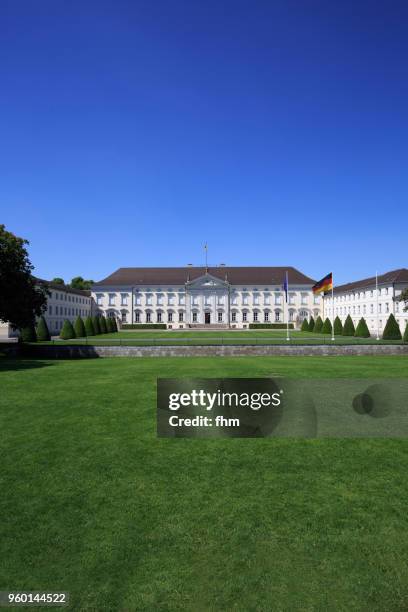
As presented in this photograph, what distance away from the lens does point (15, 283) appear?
88.3 ft

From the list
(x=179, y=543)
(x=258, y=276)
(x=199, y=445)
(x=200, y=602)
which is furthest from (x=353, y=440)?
(x=258, y=276)

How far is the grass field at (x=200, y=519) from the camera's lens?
178 inches

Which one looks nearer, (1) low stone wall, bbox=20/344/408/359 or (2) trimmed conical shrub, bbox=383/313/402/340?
(1) low stone wall, bbox=20/344/408/359

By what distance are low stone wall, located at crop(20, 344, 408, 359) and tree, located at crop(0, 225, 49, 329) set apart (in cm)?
403

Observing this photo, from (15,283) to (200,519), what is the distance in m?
25.0

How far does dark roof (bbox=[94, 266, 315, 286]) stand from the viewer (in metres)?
92.6

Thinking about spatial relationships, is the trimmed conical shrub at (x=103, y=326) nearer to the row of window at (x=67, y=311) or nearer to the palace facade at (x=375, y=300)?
the row of window at (x=67, y=311)

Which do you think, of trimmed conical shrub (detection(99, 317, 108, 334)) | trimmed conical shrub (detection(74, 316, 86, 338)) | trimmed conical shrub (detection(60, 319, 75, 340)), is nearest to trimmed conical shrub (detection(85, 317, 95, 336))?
trimmed conical shrub (detection(74, 316, 86, 338))

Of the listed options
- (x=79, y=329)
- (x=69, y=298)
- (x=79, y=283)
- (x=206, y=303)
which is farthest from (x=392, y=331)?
(x=79, y=283)

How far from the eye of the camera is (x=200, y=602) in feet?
14.1

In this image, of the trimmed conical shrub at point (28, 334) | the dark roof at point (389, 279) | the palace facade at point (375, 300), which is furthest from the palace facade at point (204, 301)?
the trimmed conical shrub at point (28, 334)

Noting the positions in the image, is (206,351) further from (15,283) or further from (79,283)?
(79,283)

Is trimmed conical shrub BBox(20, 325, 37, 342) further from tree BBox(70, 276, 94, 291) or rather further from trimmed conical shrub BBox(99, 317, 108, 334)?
tree BBox(70, 276, 94, 291)

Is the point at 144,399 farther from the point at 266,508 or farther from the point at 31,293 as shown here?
the point at 31,293
